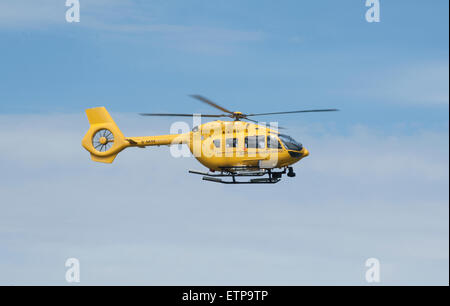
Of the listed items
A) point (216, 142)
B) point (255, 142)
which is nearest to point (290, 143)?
point (255, 142)

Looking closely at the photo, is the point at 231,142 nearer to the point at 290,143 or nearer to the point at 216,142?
the point at 216,142

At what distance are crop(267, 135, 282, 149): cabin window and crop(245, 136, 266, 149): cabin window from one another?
13.9 inches

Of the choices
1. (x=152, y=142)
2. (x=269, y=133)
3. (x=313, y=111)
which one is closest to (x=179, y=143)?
(x=152, y=142)

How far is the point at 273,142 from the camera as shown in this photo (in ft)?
196

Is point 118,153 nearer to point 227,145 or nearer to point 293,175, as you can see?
point 227,145

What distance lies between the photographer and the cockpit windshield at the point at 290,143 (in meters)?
59.8

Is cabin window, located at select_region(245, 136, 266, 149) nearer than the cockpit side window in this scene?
Yes

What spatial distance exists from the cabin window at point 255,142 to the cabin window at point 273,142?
0.35m

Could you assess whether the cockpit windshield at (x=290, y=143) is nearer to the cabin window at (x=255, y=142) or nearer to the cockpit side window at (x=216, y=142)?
the cabin window at (x=255, y=142)

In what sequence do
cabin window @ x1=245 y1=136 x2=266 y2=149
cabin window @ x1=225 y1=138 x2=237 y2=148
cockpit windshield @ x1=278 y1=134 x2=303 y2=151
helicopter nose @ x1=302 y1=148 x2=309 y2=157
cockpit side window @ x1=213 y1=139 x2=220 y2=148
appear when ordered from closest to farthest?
cockpit windshield @ x1=278 y1=134 x2=303 y2=151
cabin window @ x1=245 y1=136 x2=266 y2=149
helicopter nose @ x1=302 y1=148 x2=309 y2=157
cabin window @ x1=225 y1=138 x2=237 y2=148
cockpit side window @ x1=213 y1=139 x2=220 y2=148

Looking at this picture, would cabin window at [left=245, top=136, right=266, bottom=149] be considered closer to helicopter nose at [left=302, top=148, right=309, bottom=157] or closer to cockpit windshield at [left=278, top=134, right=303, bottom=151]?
cockpit windshield at [left=278, top=134, right=303, bottom=151]

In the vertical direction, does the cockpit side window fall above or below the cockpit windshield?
above

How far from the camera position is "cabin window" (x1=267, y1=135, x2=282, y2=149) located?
59.7 meters
